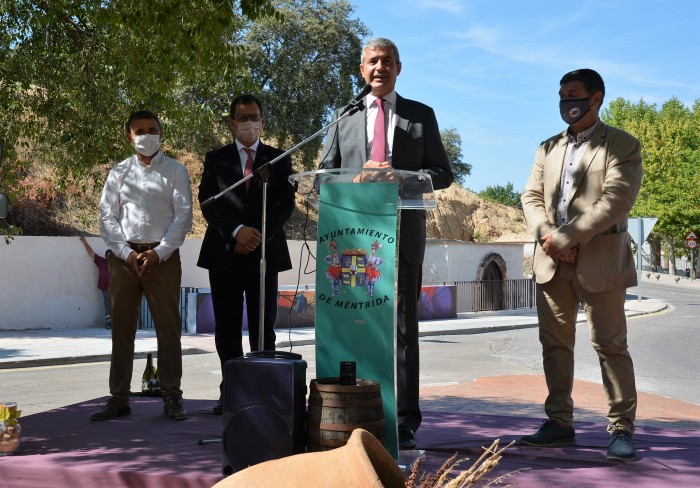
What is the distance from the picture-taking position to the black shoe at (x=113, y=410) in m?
6.34

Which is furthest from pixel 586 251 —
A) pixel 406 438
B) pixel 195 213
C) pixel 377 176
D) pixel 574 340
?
pixel 195 213

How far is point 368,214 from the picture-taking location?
4.93 metres

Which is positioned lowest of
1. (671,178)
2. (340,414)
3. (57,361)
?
(57,361)

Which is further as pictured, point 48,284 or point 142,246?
point 48,284

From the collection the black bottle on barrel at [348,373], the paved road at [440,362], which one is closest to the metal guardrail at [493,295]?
the paved road at [440,362]

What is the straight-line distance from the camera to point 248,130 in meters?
6.46

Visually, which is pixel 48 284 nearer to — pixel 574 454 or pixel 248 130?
pixel 248 130

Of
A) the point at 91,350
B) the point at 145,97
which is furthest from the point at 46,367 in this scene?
the point at 145,97

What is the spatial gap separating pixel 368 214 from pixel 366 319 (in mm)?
604

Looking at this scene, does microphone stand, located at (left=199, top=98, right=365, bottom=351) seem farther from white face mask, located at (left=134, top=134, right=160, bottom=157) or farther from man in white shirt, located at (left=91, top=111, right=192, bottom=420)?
white face mask, located at (left=134, top=134, right=160, bottom=157)

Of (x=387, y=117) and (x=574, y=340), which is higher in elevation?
(x=387, y=117)

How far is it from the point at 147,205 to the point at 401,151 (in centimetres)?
216

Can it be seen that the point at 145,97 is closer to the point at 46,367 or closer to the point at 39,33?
the point at 39,33

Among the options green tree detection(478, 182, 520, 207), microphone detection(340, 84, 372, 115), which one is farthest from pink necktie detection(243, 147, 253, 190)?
green tree detection(478, 182, 520, 207)
